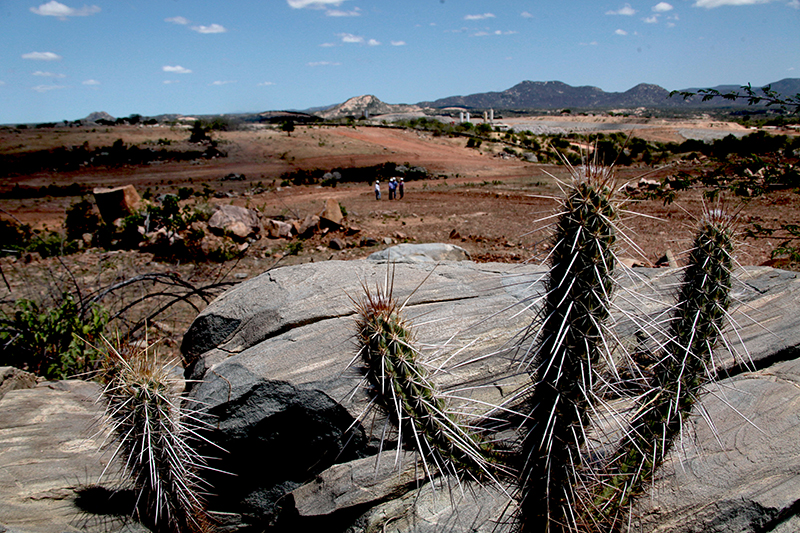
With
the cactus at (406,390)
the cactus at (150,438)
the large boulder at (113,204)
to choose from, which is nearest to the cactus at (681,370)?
the cactus at (406,390)

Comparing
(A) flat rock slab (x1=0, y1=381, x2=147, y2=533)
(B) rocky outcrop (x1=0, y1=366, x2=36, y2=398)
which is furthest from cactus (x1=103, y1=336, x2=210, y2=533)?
(B) rocky outcrop (x1=0, y1=366, x2=36, y2=398)

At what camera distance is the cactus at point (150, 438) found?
298 centimetres

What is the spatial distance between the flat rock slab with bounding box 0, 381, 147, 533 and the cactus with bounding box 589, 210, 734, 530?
3.29 m

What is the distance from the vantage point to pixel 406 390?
7.68 ft

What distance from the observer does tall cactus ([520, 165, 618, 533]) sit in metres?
2.03

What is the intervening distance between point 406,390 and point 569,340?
84 cm

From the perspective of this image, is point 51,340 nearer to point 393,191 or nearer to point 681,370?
point 681,370

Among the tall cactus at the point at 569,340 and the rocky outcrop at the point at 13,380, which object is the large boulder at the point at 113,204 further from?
the tall cactus at the point at 569,340

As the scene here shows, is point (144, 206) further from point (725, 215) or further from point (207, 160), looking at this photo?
point (207, 160)

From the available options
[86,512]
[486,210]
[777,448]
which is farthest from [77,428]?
[486,210]

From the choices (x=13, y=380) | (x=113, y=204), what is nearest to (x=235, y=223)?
(x=113, y=204)

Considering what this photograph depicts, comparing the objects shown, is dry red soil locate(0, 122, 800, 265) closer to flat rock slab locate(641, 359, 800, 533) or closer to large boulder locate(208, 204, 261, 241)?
large boulder locate(208, 204, 261, 241)

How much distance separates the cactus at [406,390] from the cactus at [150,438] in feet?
5.30

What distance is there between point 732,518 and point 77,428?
532cm
